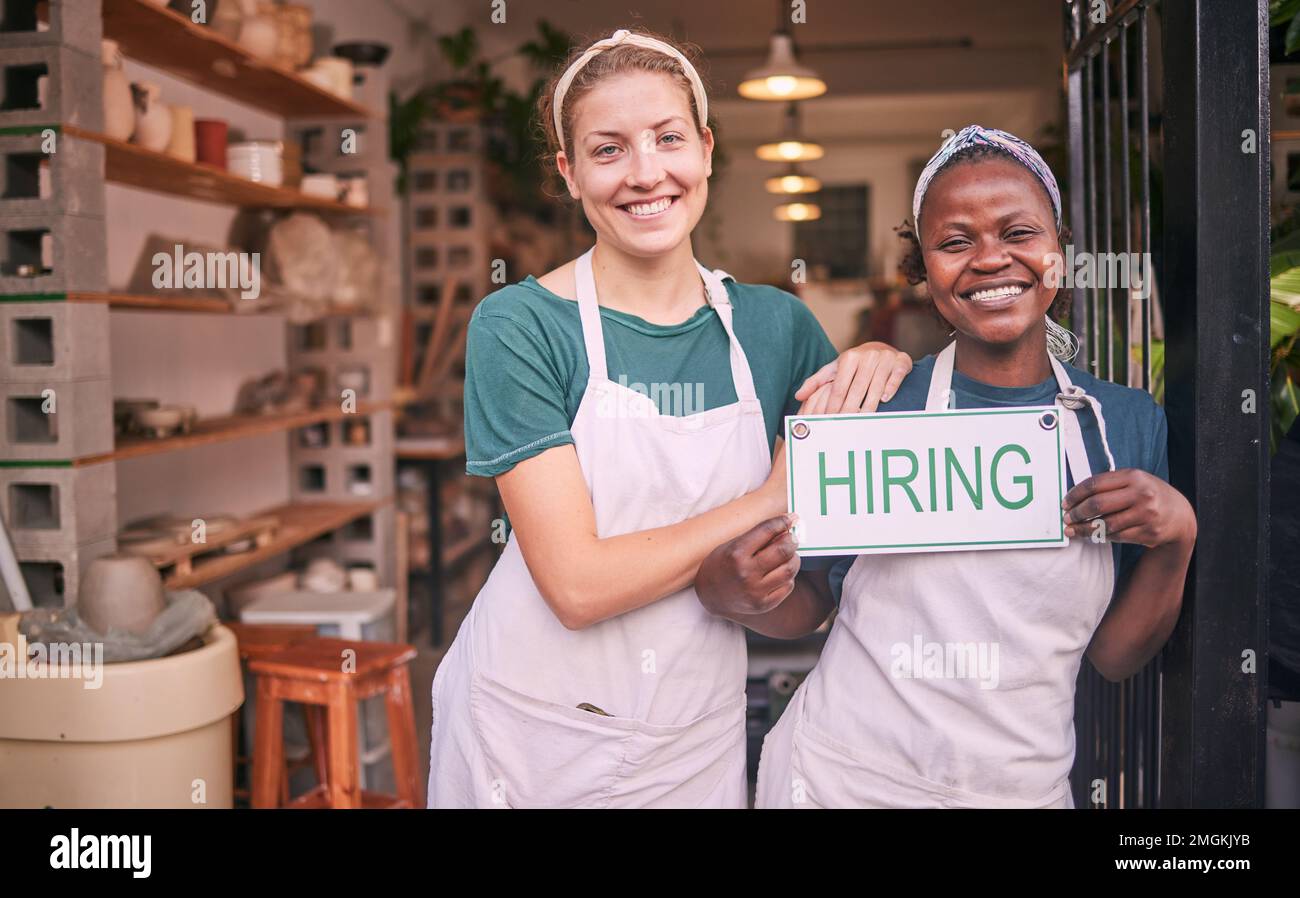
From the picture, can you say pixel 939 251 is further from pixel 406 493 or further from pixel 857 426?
pixel 406 493

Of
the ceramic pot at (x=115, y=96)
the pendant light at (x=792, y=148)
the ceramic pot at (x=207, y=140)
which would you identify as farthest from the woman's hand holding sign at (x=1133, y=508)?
the pendant light at (x=792, y=148)

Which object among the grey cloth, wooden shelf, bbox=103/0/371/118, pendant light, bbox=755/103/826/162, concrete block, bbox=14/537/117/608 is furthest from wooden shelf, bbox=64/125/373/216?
pendant light, bbox=755/103/826/162

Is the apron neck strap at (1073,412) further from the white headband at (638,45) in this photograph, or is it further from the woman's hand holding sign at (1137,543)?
the white headband at (638,45)

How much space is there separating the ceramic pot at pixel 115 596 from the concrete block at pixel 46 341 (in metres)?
0.46

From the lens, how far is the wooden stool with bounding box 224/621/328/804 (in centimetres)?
305

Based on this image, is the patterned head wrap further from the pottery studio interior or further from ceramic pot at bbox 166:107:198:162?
ceramic pot at bbox 166:107:198:162

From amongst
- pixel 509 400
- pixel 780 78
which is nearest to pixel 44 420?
pixel 509 400

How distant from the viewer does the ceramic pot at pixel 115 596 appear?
94.3 inches

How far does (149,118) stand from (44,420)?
0.86 meters

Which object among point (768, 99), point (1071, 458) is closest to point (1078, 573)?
point (1071, 458)

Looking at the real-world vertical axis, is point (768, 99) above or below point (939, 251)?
above

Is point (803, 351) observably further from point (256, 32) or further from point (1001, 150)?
point (256, 32)
